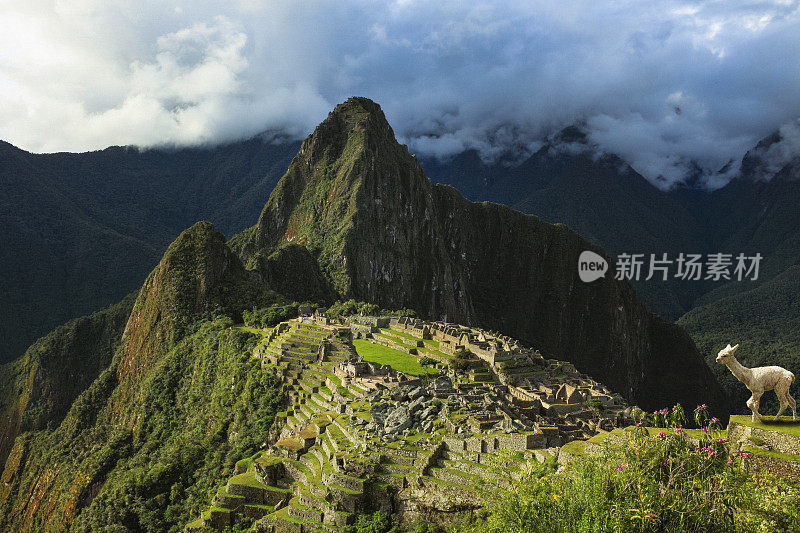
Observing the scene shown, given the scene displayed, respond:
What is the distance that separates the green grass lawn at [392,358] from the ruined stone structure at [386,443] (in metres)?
5.33

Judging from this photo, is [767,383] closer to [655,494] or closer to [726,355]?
[726,355]

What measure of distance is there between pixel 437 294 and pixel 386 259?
29051 millimetres

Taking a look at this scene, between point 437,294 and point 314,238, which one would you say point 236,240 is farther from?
point 437,294

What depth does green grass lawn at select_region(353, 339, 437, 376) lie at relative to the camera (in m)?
51.8

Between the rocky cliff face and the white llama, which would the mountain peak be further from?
the white llama

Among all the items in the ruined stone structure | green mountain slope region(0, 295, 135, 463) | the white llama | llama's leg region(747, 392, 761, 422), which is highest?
the white llama

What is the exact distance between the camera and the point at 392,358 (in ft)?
186

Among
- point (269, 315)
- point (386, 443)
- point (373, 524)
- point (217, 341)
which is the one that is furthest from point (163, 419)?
point (373, 524)

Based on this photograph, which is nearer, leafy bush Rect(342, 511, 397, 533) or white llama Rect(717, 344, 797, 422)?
white llama Rect(717, 344, 797, 422)

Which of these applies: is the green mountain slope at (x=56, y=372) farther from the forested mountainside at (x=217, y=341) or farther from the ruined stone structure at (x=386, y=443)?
the ruined stone structure at (x=386, y=443)

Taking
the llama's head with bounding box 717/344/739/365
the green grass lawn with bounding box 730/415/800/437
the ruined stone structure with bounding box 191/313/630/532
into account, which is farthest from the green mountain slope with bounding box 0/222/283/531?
the green grass lawn with bounding box 730/415/800/437

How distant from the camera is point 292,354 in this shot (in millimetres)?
50125

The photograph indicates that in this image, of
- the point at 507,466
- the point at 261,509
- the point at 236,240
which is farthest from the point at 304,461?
the point at 236,240

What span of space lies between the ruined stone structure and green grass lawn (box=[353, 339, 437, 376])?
533cm
